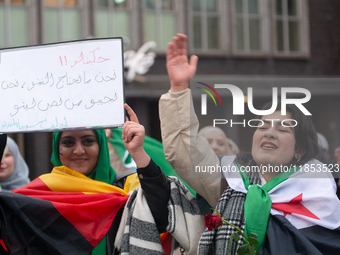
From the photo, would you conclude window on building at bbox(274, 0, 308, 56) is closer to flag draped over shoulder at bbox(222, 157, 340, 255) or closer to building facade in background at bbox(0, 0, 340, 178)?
building facade in background at bbox(0, 0, 340, 178)

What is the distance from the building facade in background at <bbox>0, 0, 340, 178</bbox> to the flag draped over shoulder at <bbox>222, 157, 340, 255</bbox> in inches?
320

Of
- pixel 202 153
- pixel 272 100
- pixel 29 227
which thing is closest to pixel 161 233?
pixel 202 153

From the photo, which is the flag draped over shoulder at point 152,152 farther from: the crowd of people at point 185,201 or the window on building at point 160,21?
the window on building at point 160,21

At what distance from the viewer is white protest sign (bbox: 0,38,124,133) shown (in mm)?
2191

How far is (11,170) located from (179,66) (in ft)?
7.02

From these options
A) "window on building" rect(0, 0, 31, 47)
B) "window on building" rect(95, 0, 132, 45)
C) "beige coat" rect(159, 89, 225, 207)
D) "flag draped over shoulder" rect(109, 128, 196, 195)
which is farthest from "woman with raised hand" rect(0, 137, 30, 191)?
"window on building" rect(95, 0, 132, 45)

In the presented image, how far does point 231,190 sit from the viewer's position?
6.86 feet

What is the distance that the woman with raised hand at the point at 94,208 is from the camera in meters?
2.05

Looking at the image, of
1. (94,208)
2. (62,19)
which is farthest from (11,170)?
(62,19)

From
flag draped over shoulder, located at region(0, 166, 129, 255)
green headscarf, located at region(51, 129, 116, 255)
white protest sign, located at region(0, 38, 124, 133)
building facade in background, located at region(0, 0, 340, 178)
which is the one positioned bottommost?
flag draped over shoulder, located at region(0, 166, 129, 255)

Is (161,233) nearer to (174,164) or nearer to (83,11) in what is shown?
(174,164)

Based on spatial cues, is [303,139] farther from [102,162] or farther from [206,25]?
[206,25]

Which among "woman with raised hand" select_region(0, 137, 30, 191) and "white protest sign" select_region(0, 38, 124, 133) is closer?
"white protest sign" select_region(0, 38, 124, 133)

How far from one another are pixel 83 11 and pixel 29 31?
1455 millimetres
